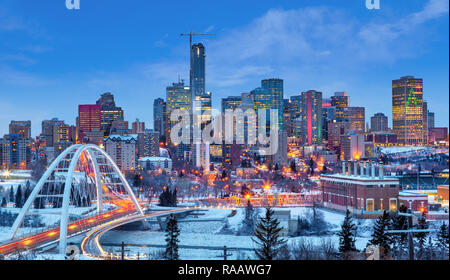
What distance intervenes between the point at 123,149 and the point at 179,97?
17355 millimetres

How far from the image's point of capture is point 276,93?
1281 inches

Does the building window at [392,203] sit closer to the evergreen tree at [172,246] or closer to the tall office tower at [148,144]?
the evergreen tree at [172,246]

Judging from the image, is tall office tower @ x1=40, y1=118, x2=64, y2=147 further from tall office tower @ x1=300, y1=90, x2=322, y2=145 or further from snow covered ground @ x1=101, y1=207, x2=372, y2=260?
tall office tower @ x1=300, y1=90, x2=322, y2=145

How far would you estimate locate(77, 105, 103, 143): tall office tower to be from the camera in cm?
1280

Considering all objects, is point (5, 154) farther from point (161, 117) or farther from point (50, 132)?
point (161, 117)

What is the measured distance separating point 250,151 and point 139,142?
13.8 meters

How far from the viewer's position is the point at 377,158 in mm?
21109

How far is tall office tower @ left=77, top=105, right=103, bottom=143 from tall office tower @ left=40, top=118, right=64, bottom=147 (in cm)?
60

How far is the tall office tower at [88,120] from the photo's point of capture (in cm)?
1280

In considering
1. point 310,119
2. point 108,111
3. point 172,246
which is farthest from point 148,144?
point 172,246

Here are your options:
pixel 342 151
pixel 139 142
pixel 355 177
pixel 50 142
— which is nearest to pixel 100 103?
pixel 50 142
